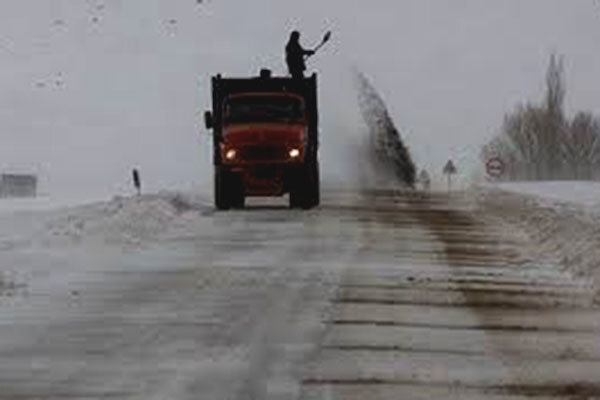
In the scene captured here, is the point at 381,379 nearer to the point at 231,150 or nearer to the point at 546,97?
the point at 231,150

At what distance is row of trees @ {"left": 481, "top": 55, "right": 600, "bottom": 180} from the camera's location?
8625 cm

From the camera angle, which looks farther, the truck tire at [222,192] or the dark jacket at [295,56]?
the dark jacket at [295,56]

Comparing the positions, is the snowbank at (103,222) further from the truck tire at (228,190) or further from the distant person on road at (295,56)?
the distant person on road at (295,56)

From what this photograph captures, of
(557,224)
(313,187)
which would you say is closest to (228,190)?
(313,187)

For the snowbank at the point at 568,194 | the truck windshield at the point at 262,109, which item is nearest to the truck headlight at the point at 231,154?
the truck windshield at the point at 262,109

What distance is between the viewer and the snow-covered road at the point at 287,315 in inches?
438

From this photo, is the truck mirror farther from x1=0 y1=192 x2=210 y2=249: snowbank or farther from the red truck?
x1=0 y1=192 x2=210 y2=249: snowbank

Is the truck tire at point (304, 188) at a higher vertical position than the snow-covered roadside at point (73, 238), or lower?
higher

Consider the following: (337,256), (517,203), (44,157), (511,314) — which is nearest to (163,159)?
(44,157)

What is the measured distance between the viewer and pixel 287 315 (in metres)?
14.4

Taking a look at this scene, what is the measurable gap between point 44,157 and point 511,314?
6245 cm

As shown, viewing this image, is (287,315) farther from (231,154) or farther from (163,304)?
(231,154)

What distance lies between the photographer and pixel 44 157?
75.6 metres

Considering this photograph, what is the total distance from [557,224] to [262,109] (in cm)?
803
